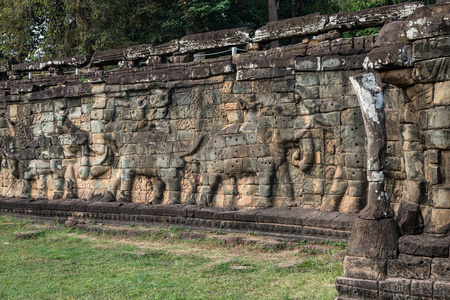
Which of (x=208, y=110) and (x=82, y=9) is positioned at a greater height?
(x=82, y=9)

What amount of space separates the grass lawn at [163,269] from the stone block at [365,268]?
0.58m

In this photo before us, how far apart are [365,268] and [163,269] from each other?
12.2 feet

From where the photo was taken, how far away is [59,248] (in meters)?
11.2

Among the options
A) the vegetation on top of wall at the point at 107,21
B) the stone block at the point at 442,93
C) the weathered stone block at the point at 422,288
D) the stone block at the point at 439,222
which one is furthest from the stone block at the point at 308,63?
the vegetation on top of wall at the point at 107,21

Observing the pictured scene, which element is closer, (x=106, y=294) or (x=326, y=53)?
(x=106, y=294)

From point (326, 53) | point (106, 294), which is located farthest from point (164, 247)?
point (326, 53)

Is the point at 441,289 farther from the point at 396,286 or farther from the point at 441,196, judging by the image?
the point at 441,196

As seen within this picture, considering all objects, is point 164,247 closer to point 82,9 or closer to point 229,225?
point 229,225

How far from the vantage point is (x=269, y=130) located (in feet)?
36.4

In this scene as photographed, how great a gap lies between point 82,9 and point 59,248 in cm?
1261

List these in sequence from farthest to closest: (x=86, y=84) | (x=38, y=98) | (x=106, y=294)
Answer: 1. (x=38, y=98)
2. (x=86, y=84)
3. (x=106, y=294)

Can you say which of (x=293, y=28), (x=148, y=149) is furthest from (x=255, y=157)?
(x=148, y=149)

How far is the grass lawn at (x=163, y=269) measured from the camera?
24.6 feet

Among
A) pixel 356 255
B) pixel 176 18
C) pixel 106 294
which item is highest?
pixel 176 18
